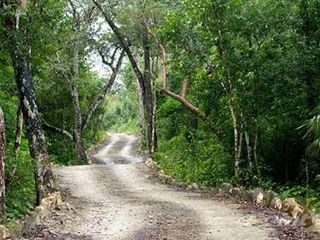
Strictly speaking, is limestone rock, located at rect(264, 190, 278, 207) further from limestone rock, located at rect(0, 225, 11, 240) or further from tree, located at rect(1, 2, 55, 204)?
limestone rock, located at rect(0, 225, 11, 240)

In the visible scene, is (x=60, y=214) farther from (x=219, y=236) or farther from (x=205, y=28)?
(x=205, y=28)

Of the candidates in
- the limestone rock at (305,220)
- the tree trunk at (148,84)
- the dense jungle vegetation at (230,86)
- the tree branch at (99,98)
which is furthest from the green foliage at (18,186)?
the tree branch at (99,98)

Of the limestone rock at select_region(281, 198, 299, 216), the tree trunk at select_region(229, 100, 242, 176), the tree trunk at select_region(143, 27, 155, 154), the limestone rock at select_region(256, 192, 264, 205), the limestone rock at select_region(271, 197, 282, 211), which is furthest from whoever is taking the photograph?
the tree trunk at select_region(143, 27, 155, 154)

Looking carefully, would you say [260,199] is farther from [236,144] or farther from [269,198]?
[236,144]

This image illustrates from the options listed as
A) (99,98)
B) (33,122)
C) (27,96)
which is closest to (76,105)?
(99,98)

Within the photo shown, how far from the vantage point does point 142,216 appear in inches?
431

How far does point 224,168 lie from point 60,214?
604 centimetres

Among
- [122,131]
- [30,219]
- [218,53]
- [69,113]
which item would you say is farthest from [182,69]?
[122,131]

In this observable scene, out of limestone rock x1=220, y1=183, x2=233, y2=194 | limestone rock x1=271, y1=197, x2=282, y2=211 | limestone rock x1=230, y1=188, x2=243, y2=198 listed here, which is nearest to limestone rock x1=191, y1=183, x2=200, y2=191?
limestone rock x1=220, y1=183, x2=233, y2=194

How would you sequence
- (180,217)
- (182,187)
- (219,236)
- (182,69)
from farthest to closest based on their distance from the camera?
(182,187) → (182,69) → (180,217) → (219,236)

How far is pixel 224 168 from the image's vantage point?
15.5 meters

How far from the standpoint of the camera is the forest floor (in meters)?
9.16

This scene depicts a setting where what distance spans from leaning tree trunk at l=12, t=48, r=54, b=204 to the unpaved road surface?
0.94m

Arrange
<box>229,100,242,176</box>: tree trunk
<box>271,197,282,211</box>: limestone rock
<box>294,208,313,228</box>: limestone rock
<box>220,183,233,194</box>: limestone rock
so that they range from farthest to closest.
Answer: <box>220,183,233,194</box>: limestone rock < <box>229,100,242,176</box>: tree trunk < <box>271,197,282,211</box>: limestone rock < <box>294,208,313,228</box>: limestone rock
